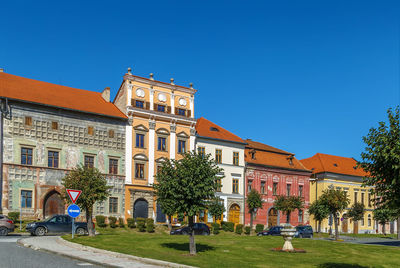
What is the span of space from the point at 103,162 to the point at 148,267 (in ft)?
112

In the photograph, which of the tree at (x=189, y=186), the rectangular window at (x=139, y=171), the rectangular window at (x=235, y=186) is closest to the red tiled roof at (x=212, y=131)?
the rectangular window at (x=235, y=186)

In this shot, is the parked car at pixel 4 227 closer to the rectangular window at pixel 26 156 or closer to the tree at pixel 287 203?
the rectangular window at pixel 26 156

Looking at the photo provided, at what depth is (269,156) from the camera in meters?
67.6

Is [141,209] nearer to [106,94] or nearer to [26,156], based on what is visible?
[26,156]

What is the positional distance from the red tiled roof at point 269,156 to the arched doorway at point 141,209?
16.9 m

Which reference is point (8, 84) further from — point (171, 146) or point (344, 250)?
point (344, 250)

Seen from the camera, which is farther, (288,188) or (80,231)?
(288,188)

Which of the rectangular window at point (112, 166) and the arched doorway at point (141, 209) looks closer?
the rectangular window at point (112, 166)

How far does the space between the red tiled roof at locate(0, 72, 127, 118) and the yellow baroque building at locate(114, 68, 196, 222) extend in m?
2.20

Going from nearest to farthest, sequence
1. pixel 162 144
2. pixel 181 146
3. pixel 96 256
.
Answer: pixel 96 256
pixel 162 144
pixel 181 146

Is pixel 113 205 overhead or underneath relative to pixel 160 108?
underneath

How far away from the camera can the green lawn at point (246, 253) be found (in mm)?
22216

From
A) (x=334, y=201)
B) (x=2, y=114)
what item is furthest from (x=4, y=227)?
(x=334, y=201)

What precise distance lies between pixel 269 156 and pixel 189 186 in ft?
146
